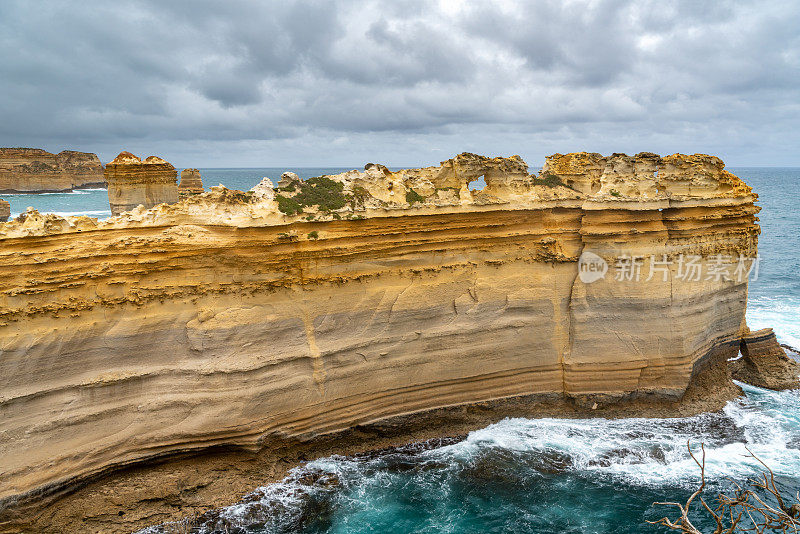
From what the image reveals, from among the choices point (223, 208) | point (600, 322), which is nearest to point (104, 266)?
point (223, 208)

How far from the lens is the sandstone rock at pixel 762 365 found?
1848 centimetres

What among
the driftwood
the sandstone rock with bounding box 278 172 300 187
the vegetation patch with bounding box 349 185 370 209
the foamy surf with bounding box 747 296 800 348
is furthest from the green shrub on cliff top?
the foamy surf with bounding box 747 296 800 348

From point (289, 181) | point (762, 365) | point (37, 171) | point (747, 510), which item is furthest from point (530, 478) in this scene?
point (37, 171)

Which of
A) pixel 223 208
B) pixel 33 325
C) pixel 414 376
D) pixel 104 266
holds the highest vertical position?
pixel 223 208

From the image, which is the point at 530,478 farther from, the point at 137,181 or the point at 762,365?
the point at 137,181

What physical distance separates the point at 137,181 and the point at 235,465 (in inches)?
745

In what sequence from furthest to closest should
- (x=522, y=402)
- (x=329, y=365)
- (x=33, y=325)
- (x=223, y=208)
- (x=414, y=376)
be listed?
(x=522, y=402)
(x=414, y=376)
(x=329, y=365)
(x=223, y=208)
(x=33, y=325)

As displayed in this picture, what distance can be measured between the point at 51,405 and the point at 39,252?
10.6ft

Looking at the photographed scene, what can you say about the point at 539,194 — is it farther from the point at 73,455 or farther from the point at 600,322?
the point at 73,455

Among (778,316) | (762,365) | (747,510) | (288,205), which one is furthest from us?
(778,316)

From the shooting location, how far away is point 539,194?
15.8 meters

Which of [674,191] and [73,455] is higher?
[674,191]

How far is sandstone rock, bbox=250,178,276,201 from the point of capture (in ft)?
44.7

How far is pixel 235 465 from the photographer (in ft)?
43.5
